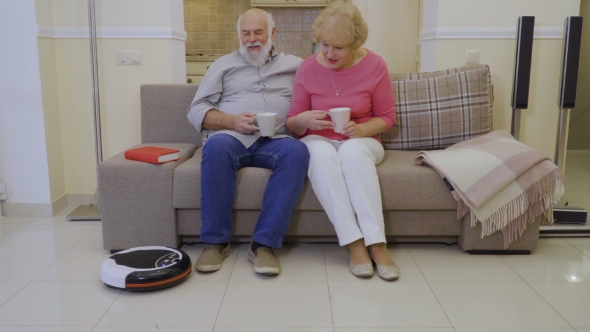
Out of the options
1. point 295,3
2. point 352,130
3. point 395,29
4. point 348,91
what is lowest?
point 352,130

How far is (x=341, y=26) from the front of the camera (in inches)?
86.9

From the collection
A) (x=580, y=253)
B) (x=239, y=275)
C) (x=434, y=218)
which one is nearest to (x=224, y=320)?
(x=239, y=275)

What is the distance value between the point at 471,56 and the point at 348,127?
3.57 feet

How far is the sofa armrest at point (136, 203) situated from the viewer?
227cm

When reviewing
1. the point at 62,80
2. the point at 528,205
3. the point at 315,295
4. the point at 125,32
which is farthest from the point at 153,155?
the point at 528,205

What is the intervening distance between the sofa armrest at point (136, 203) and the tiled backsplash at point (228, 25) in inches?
138

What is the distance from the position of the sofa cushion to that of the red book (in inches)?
3.0

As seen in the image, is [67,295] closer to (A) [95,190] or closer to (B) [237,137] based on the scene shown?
(B) [237,137]

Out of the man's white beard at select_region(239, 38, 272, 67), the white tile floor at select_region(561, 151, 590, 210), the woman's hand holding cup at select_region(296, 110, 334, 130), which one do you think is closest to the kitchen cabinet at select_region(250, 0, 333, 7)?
the white tile floor at select_region(561, 151, 590, 210)

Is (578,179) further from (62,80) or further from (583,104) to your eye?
(62,80)

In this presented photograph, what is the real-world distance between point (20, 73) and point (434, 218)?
221cm

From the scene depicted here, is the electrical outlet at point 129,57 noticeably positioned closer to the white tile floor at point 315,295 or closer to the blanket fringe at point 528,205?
the white tile floor at point 315,295

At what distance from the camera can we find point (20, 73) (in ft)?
9.27

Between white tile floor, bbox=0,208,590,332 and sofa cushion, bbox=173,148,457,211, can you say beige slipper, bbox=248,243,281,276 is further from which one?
sofa cushion, bbox=173,148,457,211
